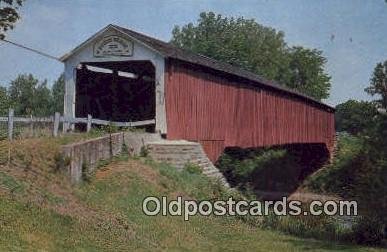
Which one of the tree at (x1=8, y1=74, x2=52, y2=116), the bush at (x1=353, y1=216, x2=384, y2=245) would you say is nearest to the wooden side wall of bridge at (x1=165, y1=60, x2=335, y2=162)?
the bush at (x1=353, y1=216, x2=384, y2=245)

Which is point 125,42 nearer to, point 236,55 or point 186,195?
point 186,195

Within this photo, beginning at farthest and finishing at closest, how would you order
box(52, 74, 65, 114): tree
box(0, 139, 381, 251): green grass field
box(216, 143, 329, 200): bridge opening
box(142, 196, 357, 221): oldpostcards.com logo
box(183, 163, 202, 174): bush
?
box(52, 74, 65, 114): tree, box(216, 143, 329, 200): bridge opening, box(183, 163, 202, 174): bush, box(142, 196, 357, 221): oldpostcards.com logo, box(0, 139, 381, 251): green grass field

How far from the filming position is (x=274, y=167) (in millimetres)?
45781

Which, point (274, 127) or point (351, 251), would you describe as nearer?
point (351, 251)

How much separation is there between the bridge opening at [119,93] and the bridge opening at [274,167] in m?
16.5

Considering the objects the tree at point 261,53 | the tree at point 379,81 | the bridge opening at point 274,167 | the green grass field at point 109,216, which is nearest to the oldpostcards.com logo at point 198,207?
the green grass field at point 109,216

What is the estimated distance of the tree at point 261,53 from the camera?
7075 cm

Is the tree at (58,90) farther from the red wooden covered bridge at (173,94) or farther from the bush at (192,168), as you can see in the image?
the bush at (192,168)

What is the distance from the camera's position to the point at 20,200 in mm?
10414

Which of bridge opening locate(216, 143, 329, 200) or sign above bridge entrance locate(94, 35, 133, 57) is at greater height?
sign above bridge entrance locate(94, 35, 133, 57)

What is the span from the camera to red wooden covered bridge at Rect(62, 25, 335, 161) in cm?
2086

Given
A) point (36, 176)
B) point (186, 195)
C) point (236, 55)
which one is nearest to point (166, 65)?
point (186, 195)

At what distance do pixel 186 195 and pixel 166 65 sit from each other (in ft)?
20.7

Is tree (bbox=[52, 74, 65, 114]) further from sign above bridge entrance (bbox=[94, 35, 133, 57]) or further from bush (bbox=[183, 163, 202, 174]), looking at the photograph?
bush (bbox=[183, 163, 202, 174])
